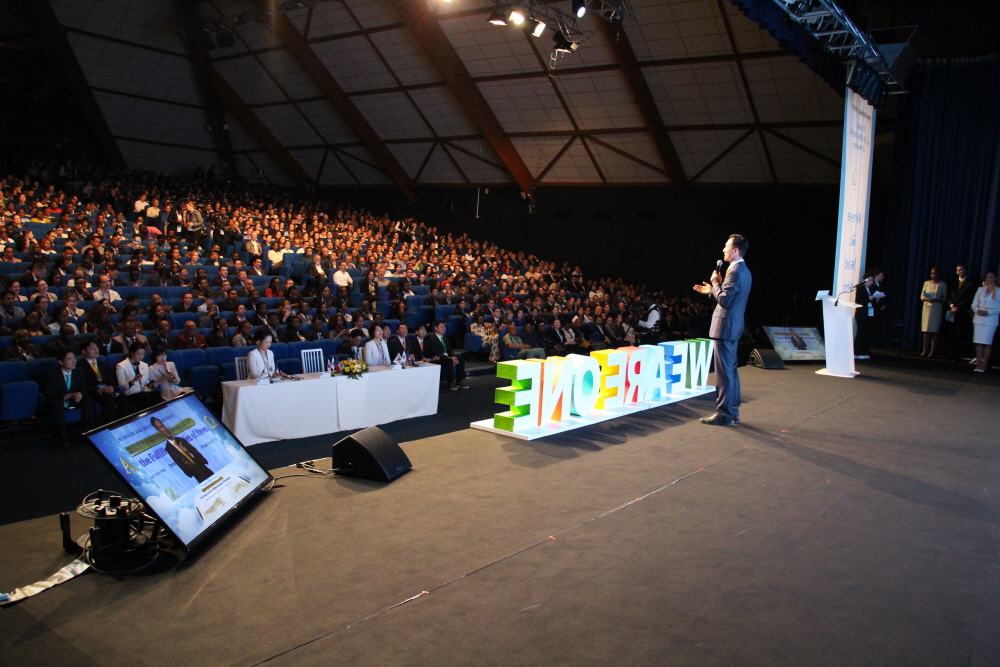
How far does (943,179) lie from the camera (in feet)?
37.8

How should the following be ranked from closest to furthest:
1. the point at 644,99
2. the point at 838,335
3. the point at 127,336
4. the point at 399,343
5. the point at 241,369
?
the point at 127,336, the point at 241,369, the point at 838,335, the point at 399,343, the point at 644,99

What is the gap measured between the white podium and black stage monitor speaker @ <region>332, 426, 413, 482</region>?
6096mm

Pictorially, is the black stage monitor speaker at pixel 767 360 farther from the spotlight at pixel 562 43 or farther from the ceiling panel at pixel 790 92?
the spotlight at pixel 562 43

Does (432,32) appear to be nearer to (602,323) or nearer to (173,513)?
(602,323)

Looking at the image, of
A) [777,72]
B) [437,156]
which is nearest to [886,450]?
[777,72]

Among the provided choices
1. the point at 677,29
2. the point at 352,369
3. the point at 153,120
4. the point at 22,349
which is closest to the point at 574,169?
the point at 677,29

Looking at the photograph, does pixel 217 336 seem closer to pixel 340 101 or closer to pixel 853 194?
pixel 853 194

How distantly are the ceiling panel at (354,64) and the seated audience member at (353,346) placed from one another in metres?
9.99

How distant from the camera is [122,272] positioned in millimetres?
10312

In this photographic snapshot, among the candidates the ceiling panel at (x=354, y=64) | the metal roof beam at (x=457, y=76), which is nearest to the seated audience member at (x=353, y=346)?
the metal roof beam at (x=457, y=76)

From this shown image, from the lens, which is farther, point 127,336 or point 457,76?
point 457,76

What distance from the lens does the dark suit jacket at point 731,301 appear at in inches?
232

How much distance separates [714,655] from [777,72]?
12846 mm

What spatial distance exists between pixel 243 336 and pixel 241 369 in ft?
3.07
